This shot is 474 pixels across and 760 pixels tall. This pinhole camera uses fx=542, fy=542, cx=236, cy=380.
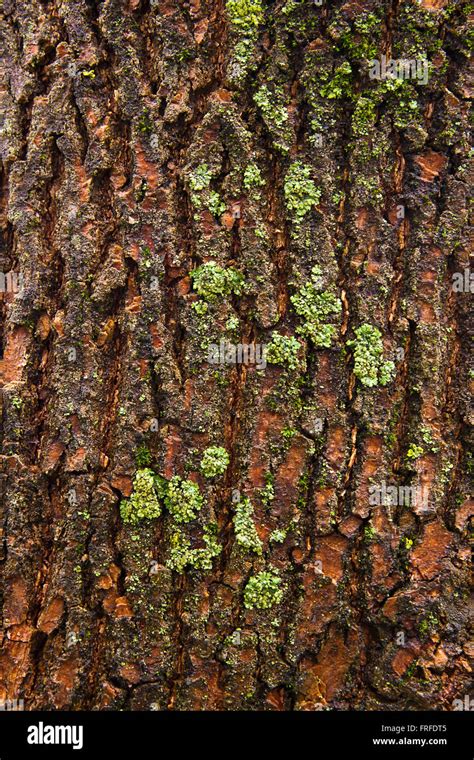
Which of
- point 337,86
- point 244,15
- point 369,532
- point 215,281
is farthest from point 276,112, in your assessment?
point 369,532

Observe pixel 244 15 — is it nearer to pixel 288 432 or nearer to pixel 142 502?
pixel 288 432

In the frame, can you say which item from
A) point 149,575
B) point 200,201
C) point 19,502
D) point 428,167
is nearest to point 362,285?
point 428,167

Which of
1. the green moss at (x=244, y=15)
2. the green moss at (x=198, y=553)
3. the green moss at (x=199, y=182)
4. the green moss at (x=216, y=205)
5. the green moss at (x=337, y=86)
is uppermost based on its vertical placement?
the green moss at (x=244, y=15)

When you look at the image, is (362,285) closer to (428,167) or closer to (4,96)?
(428,167)

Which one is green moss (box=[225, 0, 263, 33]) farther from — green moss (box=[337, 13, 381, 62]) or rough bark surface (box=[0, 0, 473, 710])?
green moss (box=[337, 13, 381, 62])

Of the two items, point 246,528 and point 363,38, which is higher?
point 363,38

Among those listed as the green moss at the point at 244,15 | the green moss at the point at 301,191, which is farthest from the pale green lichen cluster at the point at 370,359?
the green moss at the point at 244,15

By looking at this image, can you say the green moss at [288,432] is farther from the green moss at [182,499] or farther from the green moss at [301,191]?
the green moss at [301,191]

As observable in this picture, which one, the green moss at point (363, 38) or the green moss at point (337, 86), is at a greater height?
the green moss at point (363, 38)
